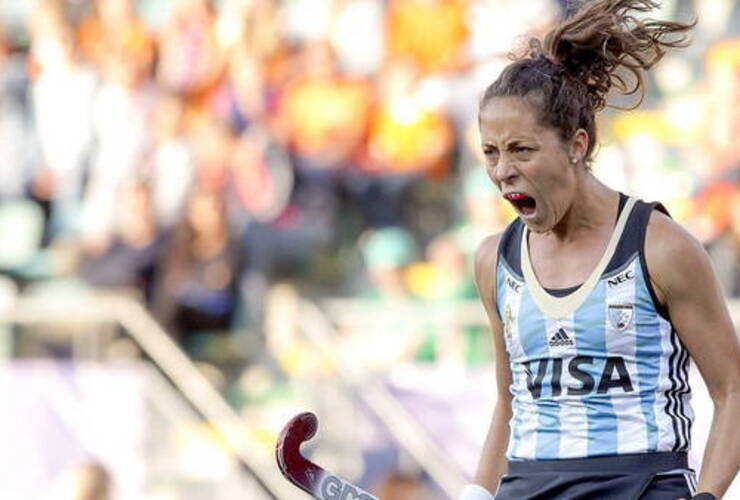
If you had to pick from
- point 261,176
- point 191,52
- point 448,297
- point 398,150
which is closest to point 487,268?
point 448,297

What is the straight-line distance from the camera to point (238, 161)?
35.6ft

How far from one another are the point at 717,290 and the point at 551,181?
A: 44 cm

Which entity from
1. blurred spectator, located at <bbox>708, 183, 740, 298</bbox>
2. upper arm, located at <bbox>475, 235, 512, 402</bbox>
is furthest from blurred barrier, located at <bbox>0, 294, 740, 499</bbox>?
upper arm, located at <bbox>475, 235, 512, 402</bbox>

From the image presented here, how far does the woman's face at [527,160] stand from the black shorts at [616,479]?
1.76 ft

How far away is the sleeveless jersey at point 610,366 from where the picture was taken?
3.93 m

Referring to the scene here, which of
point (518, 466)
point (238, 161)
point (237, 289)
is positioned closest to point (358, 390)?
point (237, 289)

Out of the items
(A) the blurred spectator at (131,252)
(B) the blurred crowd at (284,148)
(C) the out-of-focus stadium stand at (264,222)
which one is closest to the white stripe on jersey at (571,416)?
(C) the out-of-focus stadium stand at (264,222)

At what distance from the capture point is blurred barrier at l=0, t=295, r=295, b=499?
400 inches

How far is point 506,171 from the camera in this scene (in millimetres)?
3922

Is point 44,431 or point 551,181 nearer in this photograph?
point 551,181

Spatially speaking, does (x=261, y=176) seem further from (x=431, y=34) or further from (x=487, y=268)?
(x=487, y=268)

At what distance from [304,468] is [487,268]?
66 centimetres

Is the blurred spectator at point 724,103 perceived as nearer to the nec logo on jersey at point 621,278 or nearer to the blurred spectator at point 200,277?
the blurred spectator at point 200,277

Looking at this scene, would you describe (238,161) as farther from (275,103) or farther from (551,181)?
(551,181)
